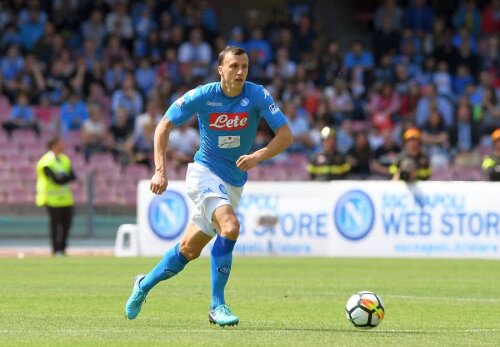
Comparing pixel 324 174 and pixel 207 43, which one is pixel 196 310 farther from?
pixel 207 43

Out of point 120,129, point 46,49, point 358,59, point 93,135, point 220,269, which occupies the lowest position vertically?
point 220,269

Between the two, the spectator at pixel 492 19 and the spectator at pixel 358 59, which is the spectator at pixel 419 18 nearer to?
the spectator at pixel 492 19

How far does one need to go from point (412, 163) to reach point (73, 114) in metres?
8.26

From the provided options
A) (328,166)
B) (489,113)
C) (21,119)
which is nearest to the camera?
(328,166)

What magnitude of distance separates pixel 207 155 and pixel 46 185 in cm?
1294

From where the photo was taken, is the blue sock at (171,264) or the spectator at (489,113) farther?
the spectator at (489,113)

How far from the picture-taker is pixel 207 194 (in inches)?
406

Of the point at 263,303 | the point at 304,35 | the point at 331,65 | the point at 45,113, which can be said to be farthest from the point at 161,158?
the point at 304,35

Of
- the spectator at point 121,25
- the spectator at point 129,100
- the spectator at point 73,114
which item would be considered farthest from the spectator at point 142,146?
the spectator at point 121,25

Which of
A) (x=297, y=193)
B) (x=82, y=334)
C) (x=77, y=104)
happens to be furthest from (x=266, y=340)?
(x=77, y=104)

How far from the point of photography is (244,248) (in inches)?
891

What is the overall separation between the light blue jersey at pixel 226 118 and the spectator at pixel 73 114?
17.0 m

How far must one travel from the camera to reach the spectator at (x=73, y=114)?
27172 mm

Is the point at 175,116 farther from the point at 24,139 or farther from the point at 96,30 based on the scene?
the point at 96,30
